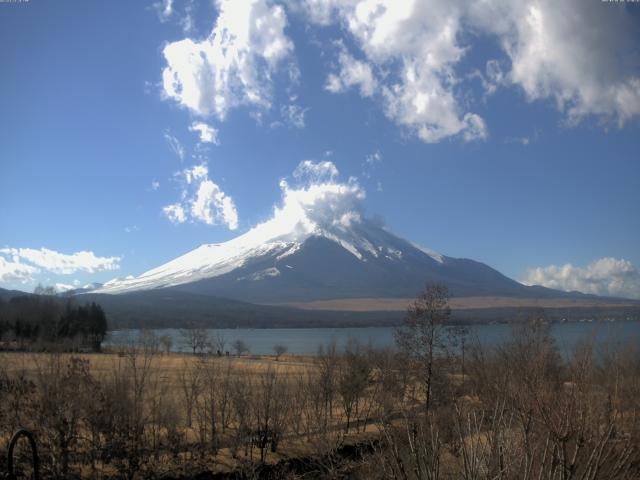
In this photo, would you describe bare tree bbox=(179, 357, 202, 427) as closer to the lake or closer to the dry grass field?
the dry grass field

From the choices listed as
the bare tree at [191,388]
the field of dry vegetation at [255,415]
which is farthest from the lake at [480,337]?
the bare tree at [191,388]

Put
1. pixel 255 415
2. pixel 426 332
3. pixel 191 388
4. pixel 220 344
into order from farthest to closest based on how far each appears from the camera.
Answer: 1. pixel 220 344
2. pixel 426 332
3. pixel 191 388
4. pixel 255 415

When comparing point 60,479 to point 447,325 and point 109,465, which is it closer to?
point 109,465

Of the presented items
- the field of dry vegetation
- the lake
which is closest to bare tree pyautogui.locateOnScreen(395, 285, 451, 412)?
the field of dry vegetation

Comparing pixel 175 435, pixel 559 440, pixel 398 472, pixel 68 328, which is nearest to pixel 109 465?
pixel 175 435

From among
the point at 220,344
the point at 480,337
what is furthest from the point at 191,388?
the point at 480,337

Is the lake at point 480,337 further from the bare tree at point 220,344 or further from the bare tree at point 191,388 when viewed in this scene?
the bare tree at point 220,344

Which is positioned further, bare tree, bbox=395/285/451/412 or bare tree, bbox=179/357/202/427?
bare tree, bbox=395/285/451/412

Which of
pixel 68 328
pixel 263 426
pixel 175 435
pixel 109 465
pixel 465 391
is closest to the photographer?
pixel 109 465

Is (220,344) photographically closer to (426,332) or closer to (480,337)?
(480,337)

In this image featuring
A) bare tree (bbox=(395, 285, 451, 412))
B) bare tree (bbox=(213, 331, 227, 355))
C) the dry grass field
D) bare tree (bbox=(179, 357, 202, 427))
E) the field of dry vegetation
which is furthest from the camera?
bare tree (bbox=(213, 331, 227, 355))

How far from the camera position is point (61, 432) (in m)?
13.6

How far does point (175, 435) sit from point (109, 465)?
1.98 metres

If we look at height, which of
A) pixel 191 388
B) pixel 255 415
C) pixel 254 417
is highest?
pixel 191 388
